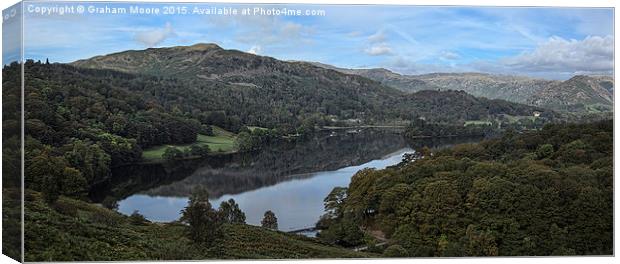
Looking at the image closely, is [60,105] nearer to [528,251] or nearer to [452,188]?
[452,188]

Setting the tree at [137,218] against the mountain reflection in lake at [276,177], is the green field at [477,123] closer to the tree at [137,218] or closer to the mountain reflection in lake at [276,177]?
the mountain reflection in lake at [276,177]

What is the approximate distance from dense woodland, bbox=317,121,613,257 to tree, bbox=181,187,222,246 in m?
1.99

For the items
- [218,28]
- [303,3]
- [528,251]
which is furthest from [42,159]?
[528,251]

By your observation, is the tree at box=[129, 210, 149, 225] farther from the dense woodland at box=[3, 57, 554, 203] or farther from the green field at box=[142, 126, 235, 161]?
the green field at box=[142, 126, 235, 161]

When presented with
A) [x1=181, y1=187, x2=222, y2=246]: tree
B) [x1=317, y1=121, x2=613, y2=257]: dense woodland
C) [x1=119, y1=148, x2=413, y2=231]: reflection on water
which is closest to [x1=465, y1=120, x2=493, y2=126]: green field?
[x1=317, y1=121, x2=613, y2=257]: dense woodland

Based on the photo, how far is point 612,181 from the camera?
14586 mm

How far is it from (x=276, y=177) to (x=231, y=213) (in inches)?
45.4

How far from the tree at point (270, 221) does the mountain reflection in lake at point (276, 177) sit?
0.07 metres

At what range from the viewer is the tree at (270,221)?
14273mm

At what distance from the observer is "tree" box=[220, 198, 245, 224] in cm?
1422

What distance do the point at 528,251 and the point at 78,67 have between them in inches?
345

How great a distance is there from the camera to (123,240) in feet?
44.6

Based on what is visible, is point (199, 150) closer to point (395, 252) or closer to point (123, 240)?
point (123, 240)

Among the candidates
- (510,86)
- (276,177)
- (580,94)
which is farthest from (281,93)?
(580,94)
